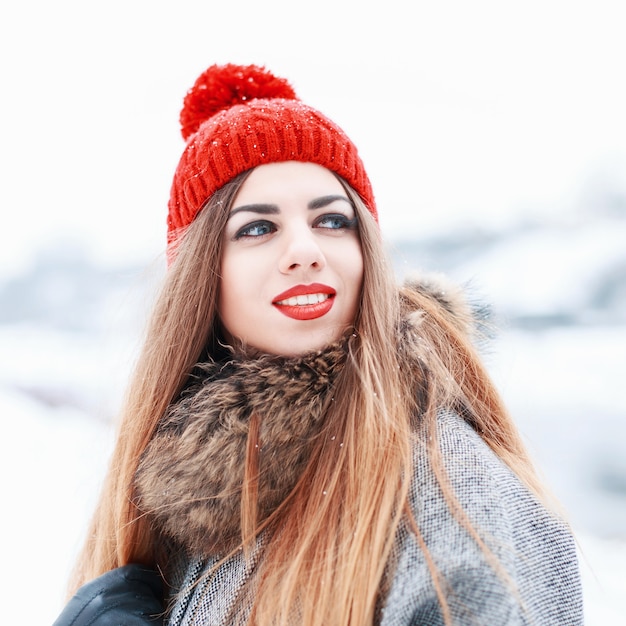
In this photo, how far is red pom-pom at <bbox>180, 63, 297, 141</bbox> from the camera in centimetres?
174

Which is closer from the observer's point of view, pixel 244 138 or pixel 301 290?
pixel 301 290

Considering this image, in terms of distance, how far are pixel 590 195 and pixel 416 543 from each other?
3.54 meters

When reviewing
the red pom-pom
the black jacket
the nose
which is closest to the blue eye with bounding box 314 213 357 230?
the nose

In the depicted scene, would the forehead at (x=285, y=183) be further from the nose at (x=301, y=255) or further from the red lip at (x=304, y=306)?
the red lip at (x=304, y=306)

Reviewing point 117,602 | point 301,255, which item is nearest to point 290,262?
point 301,255

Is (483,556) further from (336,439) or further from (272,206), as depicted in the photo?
(272,206)

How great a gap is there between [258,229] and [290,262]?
165 mm

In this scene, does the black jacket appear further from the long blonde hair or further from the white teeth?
the white teeth

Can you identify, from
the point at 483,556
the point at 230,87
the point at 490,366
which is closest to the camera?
the point at 483,556

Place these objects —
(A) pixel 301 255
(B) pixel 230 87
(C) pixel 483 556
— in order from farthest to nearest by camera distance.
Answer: (B) pixel 230 87 < (A) pixel 301 255 < (C) pixel 483 556

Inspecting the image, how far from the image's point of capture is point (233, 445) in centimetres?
114

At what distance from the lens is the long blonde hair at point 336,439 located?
0.98 metres

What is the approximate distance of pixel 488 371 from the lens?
4.69 ft

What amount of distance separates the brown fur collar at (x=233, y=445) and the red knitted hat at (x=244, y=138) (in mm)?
544
